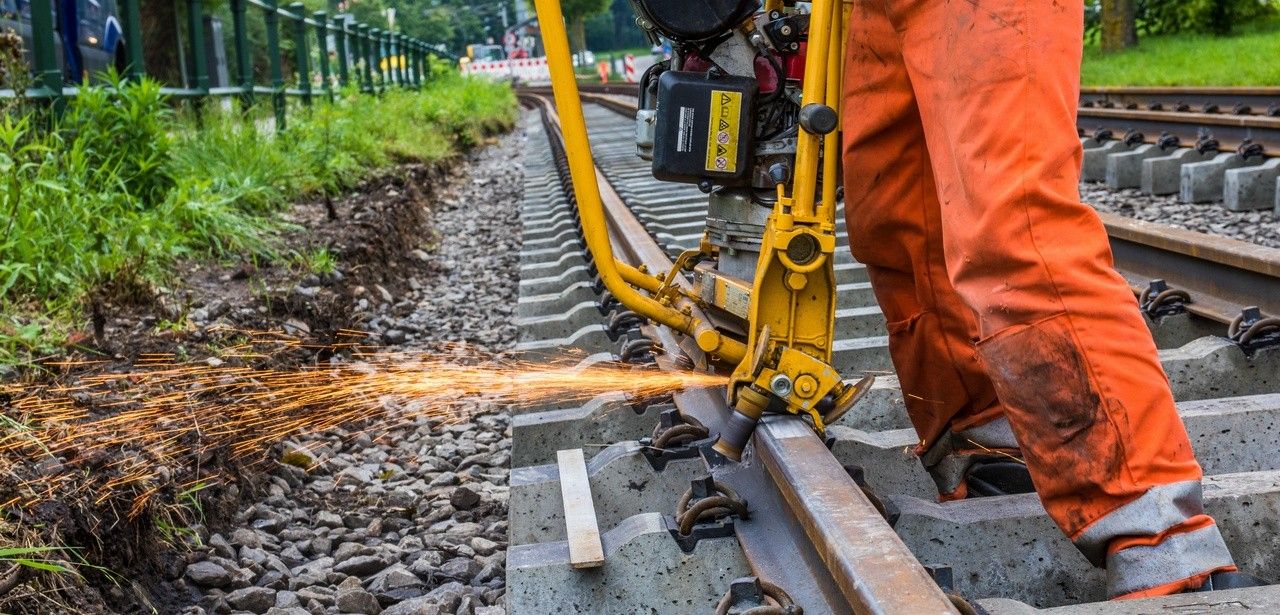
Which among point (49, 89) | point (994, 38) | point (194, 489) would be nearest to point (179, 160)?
point (49, 89)

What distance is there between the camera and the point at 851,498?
1973 mm

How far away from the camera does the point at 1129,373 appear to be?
6.04 feet

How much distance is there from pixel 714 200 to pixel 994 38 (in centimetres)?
97

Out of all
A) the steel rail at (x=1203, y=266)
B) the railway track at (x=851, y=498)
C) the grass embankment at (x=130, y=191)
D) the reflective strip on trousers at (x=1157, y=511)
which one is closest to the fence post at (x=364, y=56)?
the grass embankment at (x=130, y=191)

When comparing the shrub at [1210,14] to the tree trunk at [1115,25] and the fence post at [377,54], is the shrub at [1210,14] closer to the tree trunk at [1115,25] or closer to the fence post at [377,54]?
the tree trunk at [1115,25]

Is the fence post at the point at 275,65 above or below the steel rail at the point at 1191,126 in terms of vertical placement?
above

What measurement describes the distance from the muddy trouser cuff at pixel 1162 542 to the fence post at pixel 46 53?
609 cm

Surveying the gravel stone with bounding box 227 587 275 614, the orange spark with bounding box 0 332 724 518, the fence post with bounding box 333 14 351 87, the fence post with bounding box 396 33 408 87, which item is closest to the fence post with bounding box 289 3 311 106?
the fence post with bounding box 333 14 351 87

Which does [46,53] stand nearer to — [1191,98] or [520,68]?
[1191,98]

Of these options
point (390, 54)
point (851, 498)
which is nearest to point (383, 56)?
point (390, 54)

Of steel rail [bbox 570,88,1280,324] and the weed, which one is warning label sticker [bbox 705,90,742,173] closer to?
steel rail [bbox 570,88,1280,324]

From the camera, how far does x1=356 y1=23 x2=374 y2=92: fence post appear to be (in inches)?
737

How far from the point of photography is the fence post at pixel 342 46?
1709 cm

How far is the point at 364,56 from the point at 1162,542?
1862cm
